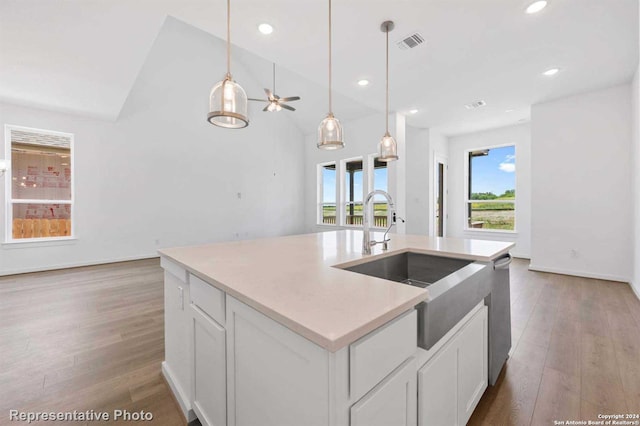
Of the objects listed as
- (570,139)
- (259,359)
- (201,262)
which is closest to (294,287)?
(259,359)

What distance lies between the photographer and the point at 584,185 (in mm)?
4250

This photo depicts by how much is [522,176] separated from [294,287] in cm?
670

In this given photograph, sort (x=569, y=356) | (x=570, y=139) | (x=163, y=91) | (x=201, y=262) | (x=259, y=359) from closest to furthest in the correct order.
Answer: (x=259, y=359) < (x=201, y=262) < (x=569, y=356) < (x=570, y=139) < (x=163, y=91)

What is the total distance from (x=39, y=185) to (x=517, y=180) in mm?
9377

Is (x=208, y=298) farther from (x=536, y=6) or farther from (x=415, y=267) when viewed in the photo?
(x=536, y=6)

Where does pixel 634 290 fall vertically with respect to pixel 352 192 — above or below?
below

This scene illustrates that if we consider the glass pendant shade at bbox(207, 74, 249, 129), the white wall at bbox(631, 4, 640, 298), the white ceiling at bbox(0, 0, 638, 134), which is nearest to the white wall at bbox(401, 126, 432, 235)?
the white ceiling at bbox(0, 0, 638, 134)

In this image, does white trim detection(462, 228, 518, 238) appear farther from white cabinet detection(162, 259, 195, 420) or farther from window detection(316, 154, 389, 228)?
white cabinet detection(162, 259, 195, 420)

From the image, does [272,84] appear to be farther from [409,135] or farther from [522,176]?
[522,176]

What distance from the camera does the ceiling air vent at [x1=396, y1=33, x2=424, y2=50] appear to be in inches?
112

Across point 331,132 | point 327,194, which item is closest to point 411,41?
point 331,132

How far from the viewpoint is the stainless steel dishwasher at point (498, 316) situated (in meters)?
1.64

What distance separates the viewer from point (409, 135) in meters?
6.69

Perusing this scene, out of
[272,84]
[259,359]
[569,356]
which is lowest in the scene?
[569,356]
